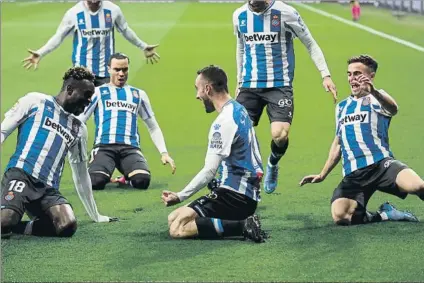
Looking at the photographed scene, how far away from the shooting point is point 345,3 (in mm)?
43938

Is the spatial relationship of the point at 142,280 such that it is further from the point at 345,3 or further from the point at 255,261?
the point at 345,3

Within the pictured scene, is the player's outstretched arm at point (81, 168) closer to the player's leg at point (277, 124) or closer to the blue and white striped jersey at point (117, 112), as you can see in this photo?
the player's leg at point (277, 124)

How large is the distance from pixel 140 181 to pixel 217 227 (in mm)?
3187

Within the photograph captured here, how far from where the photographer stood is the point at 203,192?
1370cm

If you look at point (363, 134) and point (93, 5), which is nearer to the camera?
point (363, 134)

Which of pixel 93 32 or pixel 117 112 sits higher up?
pixel 93 32

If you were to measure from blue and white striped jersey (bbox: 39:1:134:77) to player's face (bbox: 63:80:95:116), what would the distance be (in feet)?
17.6

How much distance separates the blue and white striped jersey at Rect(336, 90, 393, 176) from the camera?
38.6ft

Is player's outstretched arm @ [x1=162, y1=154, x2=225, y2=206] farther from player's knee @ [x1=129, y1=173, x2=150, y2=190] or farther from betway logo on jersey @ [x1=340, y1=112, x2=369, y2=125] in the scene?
player's knee @ [x1=129, y1=173, x2=150, y2=190]

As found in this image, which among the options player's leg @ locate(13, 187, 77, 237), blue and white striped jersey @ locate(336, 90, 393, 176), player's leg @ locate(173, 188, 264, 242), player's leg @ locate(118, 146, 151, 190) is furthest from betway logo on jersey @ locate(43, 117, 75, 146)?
player's leg @ locate(118, 146, 151, 190)

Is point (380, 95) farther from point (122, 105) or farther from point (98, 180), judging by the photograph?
point (122, 105)

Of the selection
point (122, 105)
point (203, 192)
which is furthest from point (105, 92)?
point (203, 192)

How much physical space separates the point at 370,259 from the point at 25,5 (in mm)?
38691

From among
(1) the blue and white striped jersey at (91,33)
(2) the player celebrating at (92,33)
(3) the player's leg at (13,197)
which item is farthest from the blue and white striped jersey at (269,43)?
(1) the blue and white striped jersey at (91,33)
